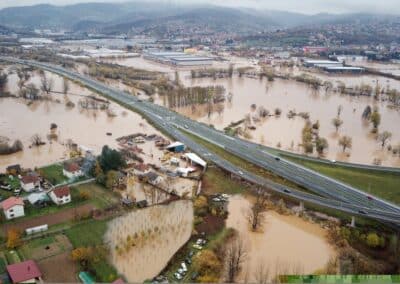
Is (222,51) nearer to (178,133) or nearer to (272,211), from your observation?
(178,133)

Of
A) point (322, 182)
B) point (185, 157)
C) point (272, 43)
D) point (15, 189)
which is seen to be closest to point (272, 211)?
point (322, 182)

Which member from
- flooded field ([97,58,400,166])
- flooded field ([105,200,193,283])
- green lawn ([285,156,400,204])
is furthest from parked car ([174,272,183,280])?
flooded field ([97,58,400,166])

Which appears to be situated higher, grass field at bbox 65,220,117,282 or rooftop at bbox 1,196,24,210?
rooftop at bbox 1,196,24,210

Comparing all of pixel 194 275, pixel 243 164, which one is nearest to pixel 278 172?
pixel 243 164

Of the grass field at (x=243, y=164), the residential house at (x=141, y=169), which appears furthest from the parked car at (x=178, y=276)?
the grass field at (x=243, y=164)

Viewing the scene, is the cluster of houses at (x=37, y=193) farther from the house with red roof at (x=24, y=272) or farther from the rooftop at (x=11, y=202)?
the house with red roof at (x=24, y=272)

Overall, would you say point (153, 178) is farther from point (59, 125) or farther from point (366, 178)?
point (59, 125)

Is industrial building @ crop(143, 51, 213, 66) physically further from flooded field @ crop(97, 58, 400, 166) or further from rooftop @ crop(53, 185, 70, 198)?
rooftop @ crop(53, 185, 70, 198)
